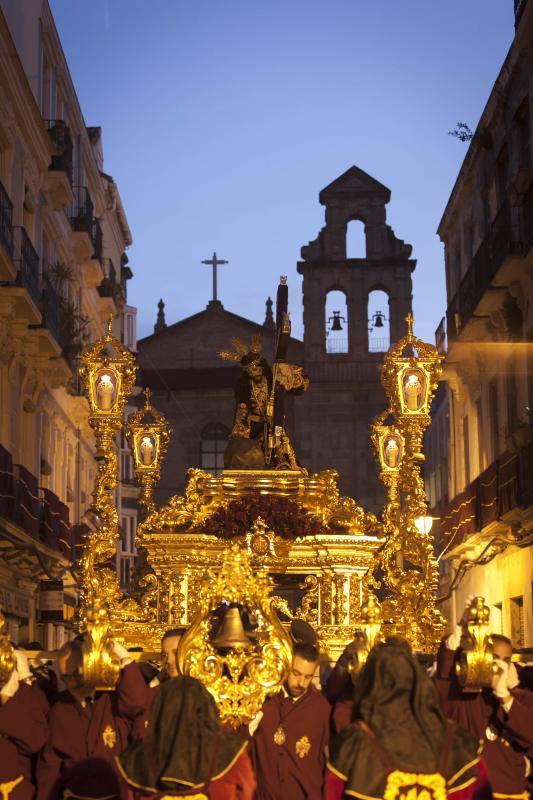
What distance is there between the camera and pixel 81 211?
32.2 m

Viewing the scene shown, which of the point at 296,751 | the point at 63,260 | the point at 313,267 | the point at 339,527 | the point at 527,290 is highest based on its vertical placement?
the point at 313,267

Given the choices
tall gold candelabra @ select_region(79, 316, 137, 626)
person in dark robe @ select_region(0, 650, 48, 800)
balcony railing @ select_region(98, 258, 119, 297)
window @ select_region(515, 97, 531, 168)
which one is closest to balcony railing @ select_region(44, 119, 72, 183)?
balcony railing @ select_region(98, 258, 119, 297)

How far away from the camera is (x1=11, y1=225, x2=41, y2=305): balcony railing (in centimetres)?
2297

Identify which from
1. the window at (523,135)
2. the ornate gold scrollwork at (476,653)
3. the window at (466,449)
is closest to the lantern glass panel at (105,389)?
the ornate gold scrollwork at (476,653)

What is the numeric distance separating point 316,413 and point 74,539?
13028 mm

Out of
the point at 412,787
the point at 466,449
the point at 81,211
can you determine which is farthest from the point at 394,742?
the point at 81,211

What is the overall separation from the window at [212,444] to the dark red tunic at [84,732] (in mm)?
35696

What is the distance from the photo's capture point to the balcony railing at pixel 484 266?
23.7 meters

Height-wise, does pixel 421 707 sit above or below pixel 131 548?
below

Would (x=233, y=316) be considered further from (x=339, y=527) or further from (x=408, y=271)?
(x=339, y=527)

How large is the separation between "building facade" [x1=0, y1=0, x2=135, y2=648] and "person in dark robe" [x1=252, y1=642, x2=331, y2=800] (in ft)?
40.4

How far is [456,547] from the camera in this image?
90.8 feet

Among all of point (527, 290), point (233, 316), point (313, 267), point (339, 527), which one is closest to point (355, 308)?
point (313, 267)

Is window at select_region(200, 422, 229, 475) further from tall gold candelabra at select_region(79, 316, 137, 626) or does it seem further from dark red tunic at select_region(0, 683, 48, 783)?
dark red tunic at select_region(0, 683, 48, 783)
